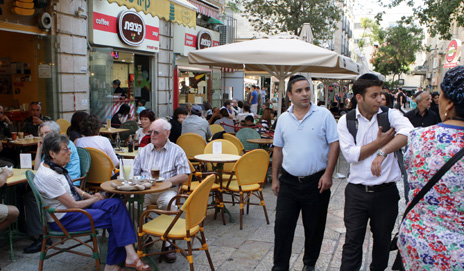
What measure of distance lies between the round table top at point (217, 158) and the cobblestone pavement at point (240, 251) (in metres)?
0.82

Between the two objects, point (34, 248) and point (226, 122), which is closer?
point (34, 248)

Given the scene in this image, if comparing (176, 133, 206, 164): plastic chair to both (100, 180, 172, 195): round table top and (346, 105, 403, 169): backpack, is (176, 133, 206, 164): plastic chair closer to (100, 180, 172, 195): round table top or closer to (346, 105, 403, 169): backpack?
(100, 180, 172, 195): round table top

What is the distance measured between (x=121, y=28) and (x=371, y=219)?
10.7m

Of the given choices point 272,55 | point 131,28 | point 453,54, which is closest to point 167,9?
point 131,28

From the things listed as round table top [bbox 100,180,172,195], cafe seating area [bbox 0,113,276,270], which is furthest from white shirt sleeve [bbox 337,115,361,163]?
round table top [bbox 100,180,172,195]

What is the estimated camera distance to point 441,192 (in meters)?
2.05

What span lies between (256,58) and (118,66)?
27.4 ft

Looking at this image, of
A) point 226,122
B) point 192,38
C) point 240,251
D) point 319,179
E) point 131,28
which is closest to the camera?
point 319,179

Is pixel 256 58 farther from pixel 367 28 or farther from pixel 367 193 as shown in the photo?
pixel 367 28

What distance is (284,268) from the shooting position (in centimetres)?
363

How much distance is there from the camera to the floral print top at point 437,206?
2008mm

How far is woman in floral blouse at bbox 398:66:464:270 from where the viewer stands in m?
2.01

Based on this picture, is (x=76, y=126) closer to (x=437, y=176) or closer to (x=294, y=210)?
(x=294, y=210)

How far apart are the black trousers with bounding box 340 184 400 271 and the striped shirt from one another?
2033mm
